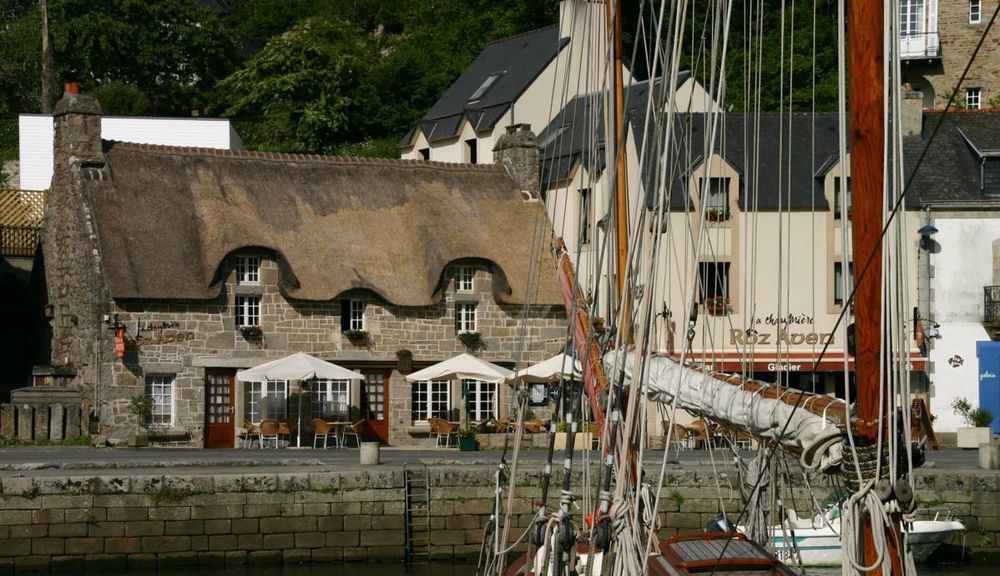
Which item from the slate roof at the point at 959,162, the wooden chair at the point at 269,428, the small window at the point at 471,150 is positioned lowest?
the wooden chair at the point at 269,428

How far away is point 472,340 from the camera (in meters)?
33.3

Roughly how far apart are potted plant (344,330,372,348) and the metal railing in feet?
47.5

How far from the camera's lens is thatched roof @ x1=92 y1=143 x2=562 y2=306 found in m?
31.1

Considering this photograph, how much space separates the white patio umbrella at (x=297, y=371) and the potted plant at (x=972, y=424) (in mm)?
13001

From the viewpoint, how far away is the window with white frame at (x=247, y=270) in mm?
31766

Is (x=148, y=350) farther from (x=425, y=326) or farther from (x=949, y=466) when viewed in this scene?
(x=949, y=466)

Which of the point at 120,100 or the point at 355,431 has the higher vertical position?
the point at 120,100

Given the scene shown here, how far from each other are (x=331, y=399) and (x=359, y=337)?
152 centimetres

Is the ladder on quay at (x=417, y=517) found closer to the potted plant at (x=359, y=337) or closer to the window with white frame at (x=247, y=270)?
the potted plant at (x=359, y=337)

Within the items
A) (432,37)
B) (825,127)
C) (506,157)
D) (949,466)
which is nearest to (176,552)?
(949,466)

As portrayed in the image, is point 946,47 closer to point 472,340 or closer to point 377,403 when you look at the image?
→ point 472,340

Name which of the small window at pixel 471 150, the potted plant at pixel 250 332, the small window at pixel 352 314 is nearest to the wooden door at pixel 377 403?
the small window at pixel 352 314

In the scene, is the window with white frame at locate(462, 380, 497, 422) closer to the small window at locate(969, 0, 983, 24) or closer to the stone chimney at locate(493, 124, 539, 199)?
the stone chimney at locate(493, 124, 539, 199)

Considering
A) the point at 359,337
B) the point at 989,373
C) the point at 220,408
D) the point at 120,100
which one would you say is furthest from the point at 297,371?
the point at 120,100
